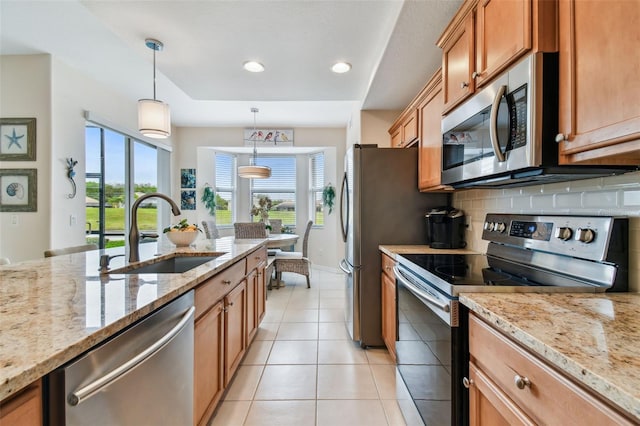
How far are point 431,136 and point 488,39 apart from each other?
0.83m

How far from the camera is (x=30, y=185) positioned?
3.01 metres

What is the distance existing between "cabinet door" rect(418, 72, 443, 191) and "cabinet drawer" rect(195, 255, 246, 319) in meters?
1.48

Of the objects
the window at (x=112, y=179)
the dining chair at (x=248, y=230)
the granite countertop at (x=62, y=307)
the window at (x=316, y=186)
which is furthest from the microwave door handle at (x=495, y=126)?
the window at (x=316, y=186)

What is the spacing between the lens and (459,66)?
156 cm

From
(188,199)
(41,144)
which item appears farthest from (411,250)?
(188,199)

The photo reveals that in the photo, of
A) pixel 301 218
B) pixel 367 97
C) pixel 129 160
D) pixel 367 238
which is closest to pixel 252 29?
pixel 367 97

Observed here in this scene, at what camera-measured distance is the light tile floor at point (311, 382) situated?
5.40ft

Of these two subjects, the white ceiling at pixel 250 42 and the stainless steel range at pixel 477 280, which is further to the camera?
the white ceiling at pixel 250 42

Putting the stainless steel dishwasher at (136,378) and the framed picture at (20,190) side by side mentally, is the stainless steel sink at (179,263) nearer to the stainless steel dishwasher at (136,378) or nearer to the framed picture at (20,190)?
the stainless steel dishwasher at (136,378)

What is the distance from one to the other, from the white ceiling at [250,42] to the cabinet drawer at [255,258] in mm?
1670

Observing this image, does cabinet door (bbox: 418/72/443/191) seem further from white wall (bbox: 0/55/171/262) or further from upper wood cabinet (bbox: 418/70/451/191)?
white wall (bbox: 0/55/171/262)

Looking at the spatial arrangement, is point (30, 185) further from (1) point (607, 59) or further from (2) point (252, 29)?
(1) point (607, 59)

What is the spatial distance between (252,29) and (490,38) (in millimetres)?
1570

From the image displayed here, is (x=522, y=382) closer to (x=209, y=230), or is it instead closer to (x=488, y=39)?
(x=488, y=39)
